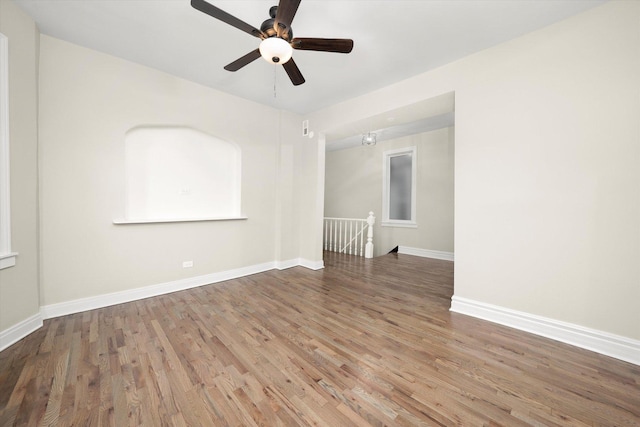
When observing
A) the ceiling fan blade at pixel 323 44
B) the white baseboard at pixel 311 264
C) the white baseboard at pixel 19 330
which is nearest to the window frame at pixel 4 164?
the white baseboard at pixel 19 330

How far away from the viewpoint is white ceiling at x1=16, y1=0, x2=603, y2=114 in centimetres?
205

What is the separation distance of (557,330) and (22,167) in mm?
5012

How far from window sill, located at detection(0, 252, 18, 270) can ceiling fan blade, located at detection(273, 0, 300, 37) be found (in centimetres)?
283

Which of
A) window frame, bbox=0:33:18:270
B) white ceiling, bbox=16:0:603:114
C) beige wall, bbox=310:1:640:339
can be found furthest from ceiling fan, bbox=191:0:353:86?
window frame, bbox=0:33:18:270

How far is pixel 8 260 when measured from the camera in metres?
2.04

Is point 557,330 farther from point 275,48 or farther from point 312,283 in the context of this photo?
point 275,48

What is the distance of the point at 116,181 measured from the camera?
2848 millimetres

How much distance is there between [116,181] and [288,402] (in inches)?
117

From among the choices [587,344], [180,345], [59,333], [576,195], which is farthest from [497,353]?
[59,333]

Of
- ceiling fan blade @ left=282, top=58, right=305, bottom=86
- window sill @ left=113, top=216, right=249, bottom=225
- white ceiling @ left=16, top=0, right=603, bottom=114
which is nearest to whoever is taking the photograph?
white ceiling @ left=16, top=0, right=603, bottom=114

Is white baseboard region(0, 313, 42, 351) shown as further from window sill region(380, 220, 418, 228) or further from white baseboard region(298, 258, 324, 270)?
window sill region(380, 220, 418, 228)

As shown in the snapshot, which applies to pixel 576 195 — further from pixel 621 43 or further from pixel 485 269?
pixel 621 43

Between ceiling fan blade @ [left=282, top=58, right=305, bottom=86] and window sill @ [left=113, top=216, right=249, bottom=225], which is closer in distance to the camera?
ceiling fan blade @ [left=282, top=58, right=305, bottom=86]

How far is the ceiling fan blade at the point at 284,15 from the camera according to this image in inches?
62.6
